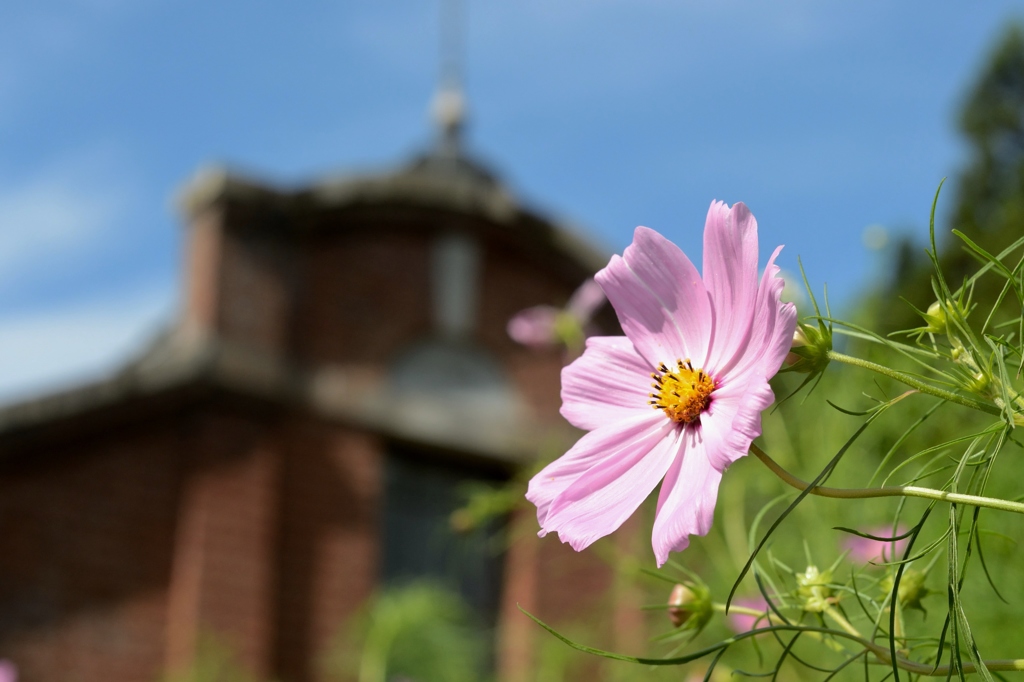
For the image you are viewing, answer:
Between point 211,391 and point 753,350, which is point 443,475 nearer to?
point 211,391

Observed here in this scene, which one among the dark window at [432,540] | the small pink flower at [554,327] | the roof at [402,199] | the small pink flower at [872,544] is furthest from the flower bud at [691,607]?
the roof at [402,199]

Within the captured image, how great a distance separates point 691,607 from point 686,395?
0.19 meters

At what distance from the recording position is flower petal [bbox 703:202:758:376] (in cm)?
49

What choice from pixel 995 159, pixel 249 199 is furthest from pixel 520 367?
pixel 995 159

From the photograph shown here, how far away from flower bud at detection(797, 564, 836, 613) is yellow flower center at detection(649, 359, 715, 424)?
0.43 feet

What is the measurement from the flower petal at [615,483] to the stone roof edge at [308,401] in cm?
336

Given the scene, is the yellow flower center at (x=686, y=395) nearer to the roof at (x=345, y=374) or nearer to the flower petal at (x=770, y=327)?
the flower petal at (x=770, y=327)

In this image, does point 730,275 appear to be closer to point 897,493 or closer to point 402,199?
point 897,493

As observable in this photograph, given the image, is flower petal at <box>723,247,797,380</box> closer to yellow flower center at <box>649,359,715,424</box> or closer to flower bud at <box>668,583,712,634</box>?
yellow flower center at <box>649,359,715,424</box>

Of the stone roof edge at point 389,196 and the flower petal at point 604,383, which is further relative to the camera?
the stone roof edge at point 389,196

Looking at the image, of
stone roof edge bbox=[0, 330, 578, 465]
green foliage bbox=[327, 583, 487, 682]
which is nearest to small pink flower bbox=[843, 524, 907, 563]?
green foliage bbox=[327, 583, 487, 682]

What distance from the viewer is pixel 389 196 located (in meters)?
4.60

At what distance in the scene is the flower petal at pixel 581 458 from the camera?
21.0 inches

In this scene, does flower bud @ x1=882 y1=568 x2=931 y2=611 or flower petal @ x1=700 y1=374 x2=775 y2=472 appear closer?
flower petal @ x1=700 y1=374 x2=775 y2=472
